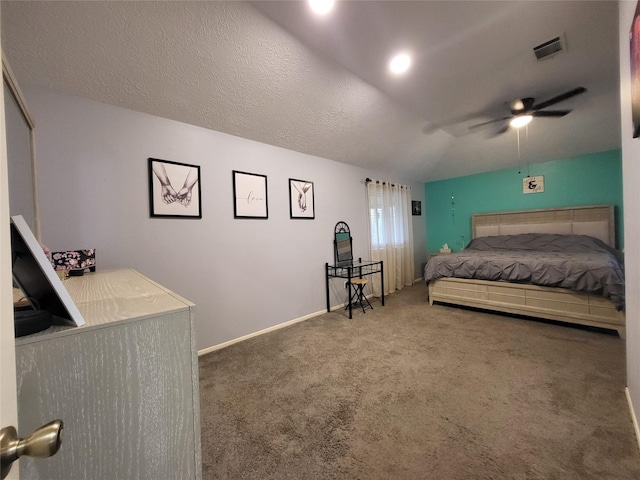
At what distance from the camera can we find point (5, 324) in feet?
1.32

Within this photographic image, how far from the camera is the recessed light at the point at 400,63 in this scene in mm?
2236

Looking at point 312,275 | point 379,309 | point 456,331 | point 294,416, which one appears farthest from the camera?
point 379,309

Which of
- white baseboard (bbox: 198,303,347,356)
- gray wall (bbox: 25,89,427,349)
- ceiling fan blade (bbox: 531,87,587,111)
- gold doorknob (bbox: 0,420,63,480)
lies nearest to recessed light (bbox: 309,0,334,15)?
gray wall (bbox: 25,89,427,349)

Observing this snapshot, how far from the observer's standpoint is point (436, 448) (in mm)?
1333

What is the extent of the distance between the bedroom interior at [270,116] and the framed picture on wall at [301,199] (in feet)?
0.25

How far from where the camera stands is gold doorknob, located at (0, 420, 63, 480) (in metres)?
0.35

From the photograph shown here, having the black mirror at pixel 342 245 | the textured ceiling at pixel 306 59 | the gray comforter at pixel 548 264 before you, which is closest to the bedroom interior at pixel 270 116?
the textured ceiling at pixel 306 59

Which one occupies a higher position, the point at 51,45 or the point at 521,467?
the point at 51,45

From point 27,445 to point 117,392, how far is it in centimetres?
23

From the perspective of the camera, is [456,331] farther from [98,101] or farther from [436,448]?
[98,101]

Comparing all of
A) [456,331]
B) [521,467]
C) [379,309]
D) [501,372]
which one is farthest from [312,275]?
[521,467]

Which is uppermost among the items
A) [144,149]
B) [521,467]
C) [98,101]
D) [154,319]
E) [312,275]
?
[98,101]

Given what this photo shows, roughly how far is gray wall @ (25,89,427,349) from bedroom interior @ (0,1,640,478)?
0.04 ft

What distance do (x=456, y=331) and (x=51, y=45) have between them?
4.14m
